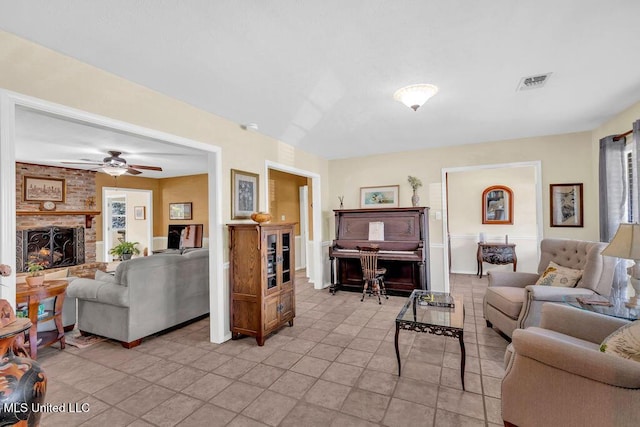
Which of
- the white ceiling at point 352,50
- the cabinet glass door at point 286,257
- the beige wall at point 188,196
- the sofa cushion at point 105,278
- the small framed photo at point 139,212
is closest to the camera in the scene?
the white ceiling at point 352,50

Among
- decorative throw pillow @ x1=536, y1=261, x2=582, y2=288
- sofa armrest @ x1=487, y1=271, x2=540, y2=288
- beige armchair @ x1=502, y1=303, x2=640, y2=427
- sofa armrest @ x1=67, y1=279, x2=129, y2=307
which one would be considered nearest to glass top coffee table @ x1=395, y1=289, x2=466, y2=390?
beige armchair @ x1=502, y1=303, x2=640, y2=427

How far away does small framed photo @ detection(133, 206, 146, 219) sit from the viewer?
312 inches

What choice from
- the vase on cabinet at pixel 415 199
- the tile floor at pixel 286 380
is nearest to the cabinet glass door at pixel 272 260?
the tile floor at pixel 286 380

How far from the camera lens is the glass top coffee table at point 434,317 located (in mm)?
2242

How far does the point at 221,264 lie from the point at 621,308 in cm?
352

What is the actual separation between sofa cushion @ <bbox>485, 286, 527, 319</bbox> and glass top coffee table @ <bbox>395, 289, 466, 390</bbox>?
17.8 inches

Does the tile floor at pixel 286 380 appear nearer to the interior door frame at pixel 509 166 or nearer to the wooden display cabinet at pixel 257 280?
the wooden display cabinet at pixel 257 280

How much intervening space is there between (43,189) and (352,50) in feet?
21.6

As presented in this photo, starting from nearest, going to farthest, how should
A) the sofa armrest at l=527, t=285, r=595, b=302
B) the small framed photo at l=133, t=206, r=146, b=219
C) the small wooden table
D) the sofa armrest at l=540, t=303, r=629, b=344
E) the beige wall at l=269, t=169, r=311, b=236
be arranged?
the sofa armrest at l=540, t=303, r=629, b=344
the sofa armrest at l=527, t=285, r=595, b=302
the small wooden table
the beige wall at l=269, t=169, r=311, b=236
the small framed photo at l=133, t=206, r=146, b=219

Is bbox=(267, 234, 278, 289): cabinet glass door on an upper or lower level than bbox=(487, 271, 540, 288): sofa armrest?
upper

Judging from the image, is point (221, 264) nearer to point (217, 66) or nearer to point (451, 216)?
point (217, 66)

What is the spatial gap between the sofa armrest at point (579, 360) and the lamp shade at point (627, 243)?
121 cm

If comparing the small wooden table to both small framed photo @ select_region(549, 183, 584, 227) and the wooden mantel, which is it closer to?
the wooden mantel

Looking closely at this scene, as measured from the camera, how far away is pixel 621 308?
2.15 metres
